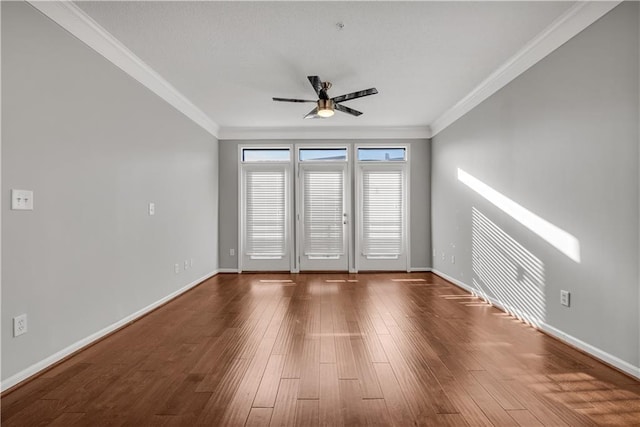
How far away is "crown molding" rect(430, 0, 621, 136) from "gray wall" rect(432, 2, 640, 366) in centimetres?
7

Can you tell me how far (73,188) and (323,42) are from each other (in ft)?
7.75

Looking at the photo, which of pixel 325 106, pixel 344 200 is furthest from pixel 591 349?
pixel 344 200

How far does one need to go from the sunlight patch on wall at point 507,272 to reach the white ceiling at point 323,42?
181cm

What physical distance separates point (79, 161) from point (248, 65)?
1.82 m

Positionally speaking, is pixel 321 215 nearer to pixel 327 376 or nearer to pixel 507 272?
pixel 507 272

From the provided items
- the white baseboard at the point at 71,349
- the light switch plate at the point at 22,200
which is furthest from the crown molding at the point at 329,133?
the light switch plate at the point at 22,200

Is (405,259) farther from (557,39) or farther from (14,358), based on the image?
(14,358)

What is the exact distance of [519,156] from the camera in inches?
132

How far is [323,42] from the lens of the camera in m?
3.00

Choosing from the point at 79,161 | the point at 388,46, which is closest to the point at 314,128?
the point at 388,46

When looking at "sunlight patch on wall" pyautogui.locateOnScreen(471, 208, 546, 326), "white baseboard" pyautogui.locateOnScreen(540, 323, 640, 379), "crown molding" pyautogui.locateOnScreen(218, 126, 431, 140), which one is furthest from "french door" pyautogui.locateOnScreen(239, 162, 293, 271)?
"white baseboard" pyautogui.locateOnScreen(540, 323, 640, 379)

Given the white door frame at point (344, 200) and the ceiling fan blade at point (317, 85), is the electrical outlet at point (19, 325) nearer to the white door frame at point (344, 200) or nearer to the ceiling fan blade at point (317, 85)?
the ceiling fan blade at point (317, 85)

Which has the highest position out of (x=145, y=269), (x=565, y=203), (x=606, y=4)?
(x=606, y=4)

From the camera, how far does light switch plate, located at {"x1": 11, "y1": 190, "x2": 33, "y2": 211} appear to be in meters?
2.04
